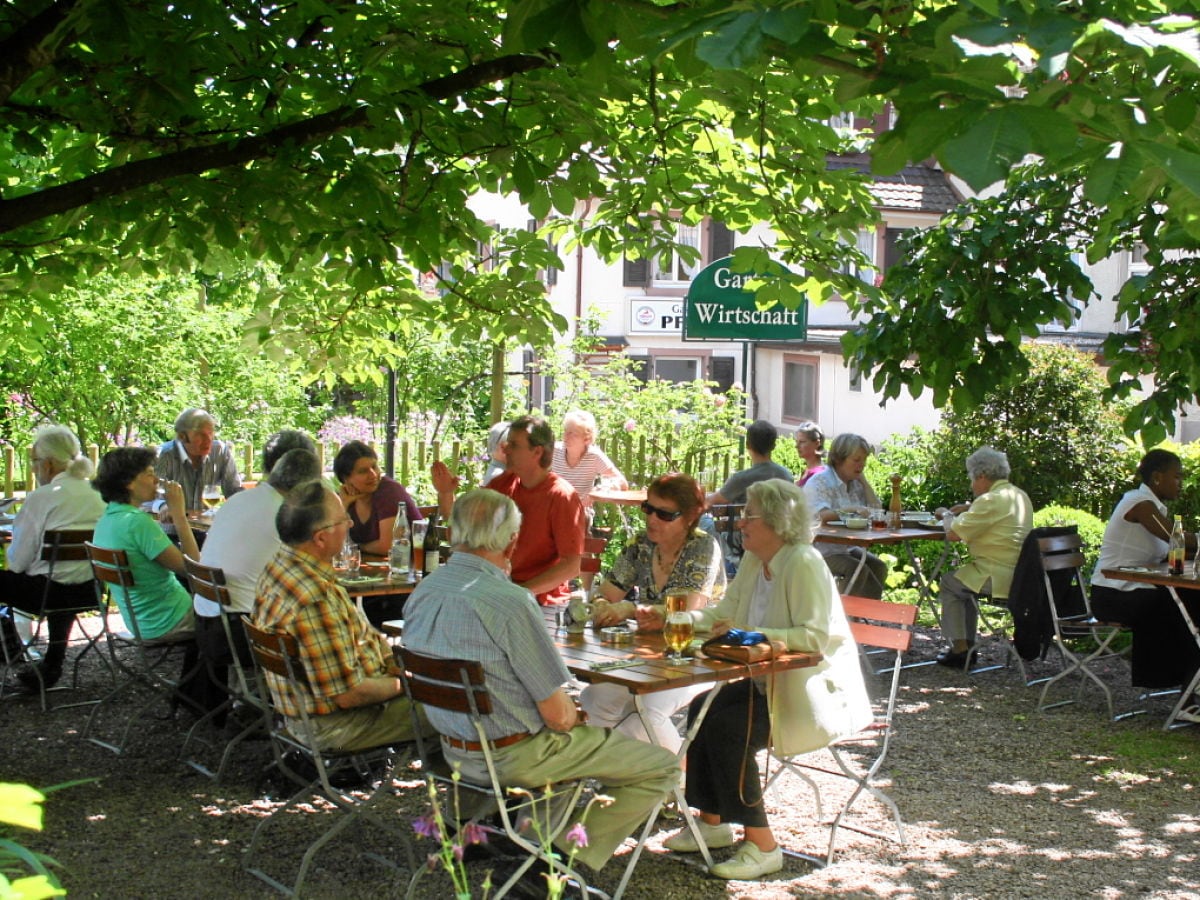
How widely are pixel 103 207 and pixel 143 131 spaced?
45 centimetres

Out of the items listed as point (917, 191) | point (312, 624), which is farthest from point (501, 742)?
point (917, 191)

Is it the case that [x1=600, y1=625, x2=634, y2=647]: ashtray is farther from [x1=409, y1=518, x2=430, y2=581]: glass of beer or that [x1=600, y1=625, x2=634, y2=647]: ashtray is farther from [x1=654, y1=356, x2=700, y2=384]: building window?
[x1=654, y1=356, x2=700, y2=384]: building window

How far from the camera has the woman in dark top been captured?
770 centimetres

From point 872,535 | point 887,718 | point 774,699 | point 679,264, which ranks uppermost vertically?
point 679,264

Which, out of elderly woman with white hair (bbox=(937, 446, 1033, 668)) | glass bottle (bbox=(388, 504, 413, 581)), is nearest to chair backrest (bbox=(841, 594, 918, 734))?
glass bottle (bbox=(388, 504, 413, 581))

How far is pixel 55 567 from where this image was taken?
7742 mm

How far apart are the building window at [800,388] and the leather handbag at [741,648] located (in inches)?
965

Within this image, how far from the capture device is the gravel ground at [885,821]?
506 cm

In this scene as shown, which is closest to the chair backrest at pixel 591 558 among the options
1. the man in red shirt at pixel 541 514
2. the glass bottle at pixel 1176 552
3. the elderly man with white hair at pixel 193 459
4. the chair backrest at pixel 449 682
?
the man in red shirt at pixel 541 514

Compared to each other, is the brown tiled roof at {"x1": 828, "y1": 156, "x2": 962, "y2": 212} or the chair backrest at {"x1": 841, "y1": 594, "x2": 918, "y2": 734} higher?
the brown tiled roof at {"x1": 828, "y1": 156, "x2": 962, "y2": 212}

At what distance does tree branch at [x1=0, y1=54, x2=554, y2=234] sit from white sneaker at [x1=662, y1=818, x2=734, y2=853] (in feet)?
9.87

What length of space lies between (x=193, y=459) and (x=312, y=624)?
590 cm

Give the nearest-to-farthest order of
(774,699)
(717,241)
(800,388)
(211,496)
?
(774,699), (211,496), (717,241), (800,388)

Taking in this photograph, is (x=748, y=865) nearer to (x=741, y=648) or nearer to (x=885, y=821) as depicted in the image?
(x=741, y=648)
